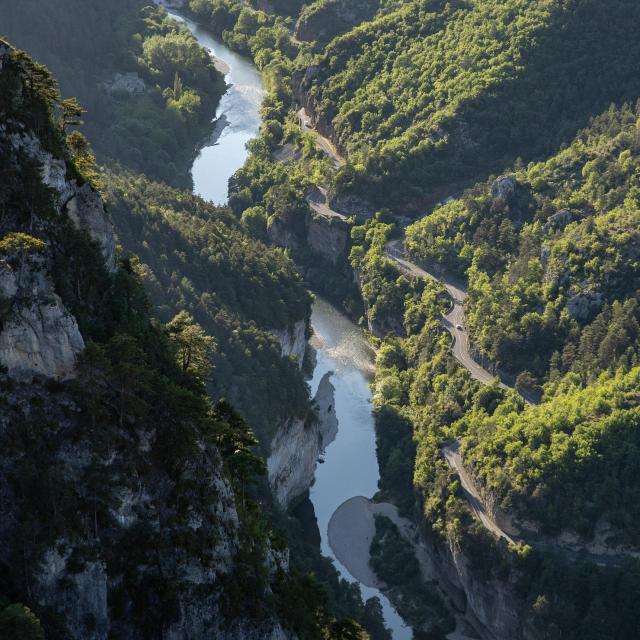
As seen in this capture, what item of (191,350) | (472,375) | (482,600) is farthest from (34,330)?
(472,375)

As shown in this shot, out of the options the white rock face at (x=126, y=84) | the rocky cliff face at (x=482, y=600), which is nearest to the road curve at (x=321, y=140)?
the white rock face at (x=126, y=84)

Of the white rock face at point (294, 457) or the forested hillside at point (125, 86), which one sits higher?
the forested hillside at point (125, 86)

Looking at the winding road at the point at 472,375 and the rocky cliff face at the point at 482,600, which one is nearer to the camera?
the rocky cliff face at the point at 482,600

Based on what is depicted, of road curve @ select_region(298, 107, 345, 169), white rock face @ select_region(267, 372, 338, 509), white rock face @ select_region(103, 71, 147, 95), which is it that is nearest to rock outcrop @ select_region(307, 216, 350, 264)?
road curve @ select_region(298, 107, 345, 169)

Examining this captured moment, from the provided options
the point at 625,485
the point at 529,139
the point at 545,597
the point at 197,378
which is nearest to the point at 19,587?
the point at 197,378

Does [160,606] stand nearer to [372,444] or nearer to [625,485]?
[625,485]

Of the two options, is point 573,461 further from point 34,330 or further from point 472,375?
point 34,330

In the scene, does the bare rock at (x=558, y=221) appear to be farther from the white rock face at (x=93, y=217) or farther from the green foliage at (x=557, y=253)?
the white rock face at (x=93, y=217)
